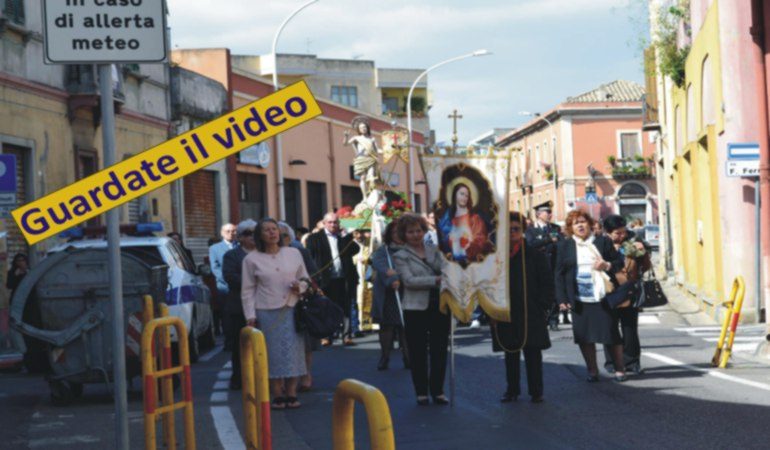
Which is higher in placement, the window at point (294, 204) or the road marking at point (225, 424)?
the window at point (294, 204)

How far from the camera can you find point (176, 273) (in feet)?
55.0

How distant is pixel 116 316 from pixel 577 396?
6679mm

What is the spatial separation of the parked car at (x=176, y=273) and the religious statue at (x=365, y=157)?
18.8 ft

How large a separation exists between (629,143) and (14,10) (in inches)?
2593

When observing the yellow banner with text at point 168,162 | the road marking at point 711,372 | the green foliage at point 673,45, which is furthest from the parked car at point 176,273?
the green foliage at point 673,45

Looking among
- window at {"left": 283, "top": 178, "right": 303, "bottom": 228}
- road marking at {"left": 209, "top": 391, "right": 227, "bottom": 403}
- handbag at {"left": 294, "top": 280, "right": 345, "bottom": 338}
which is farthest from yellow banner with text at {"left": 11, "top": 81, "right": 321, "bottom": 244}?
window at {"left": 283, "top": 178, "right": 303, "bottom": 228}

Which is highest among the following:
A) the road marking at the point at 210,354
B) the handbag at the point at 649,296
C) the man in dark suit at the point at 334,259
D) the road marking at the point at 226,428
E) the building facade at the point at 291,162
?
the building facade at the point at 291,162

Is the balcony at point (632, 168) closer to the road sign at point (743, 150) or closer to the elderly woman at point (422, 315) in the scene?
the road sign at point (743, 150)

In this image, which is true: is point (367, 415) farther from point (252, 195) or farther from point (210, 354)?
point (252, 195)

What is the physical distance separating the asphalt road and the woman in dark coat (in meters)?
0.32

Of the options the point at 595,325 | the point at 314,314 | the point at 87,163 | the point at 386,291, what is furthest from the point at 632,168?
the point at 314,314

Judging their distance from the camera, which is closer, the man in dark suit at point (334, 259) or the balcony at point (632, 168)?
the man in dark suit at point (334, 259)

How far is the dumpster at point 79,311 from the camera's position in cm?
1329

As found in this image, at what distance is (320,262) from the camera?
1977 centimetres
